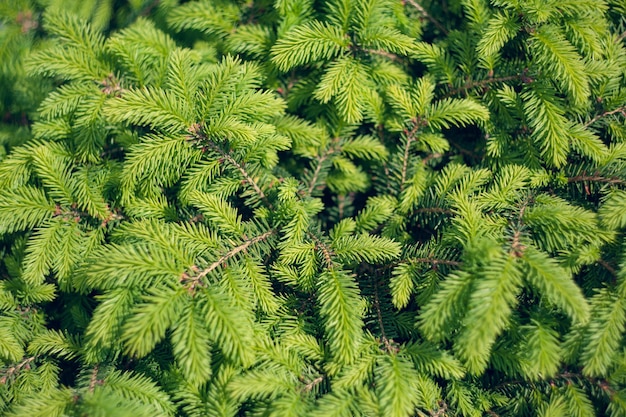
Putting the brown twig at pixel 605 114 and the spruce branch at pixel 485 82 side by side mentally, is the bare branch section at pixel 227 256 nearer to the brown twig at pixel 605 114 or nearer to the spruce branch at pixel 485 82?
the spruce branch at pixel 485 82

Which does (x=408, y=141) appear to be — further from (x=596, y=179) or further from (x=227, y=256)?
(x=227, y=256)

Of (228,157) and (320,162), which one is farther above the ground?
(228,157)

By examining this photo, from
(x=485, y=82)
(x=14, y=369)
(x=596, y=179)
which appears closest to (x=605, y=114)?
(x=596, y=179)

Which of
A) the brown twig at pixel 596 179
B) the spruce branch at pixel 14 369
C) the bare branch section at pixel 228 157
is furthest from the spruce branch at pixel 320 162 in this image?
the spruce branch at pixel 14 369

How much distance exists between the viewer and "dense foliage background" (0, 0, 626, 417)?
111cm

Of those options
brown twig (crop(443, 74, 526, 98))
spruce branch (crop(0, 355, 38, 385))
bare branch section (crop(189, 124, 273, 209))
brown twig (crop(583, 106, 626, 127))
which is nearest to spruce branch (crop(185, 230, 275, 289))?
bare branch section (crop(189, 124, 273, 209))

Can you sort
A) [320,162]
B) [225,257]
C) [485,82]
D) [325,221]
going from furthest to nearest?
[325,221], [320,162], [485,82], [225,257]

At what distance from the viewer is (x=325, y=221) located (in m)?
1.66

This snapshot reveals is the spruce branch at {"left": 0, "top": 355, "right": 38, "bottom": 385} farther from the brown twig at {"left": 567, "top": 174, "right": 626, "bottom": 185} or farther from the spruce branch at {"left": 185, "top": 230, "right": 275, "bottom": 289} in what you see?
the brown twig at {"left": 567, "top": 174, "right": 626, "bottom": 185}

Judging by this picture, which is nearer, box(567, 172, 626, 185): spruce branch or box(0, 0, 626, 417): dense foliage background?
box(0, 0, 626, 417): dense foliage background

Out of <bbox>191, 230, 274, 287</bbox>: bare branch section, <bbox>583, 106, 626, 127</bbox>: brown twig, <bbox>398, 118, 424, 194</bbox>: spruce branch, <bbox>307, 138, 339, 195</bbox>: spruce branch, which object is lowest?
<bbox>191, 230, 274, 287</bbox>: bare branch section

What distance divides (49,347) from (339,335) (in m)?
0.81

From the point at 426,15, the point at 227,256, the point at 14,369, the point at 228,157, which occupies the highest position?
the point at 426,15

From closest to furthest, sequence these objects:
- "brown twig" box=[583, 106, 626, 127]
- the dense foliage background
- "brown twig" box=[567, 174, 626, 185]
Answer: the dense foliage background
"brown twig" box=[567, 174, 626, 185]
"brown twig" box=[583, 106, 626, 127]
